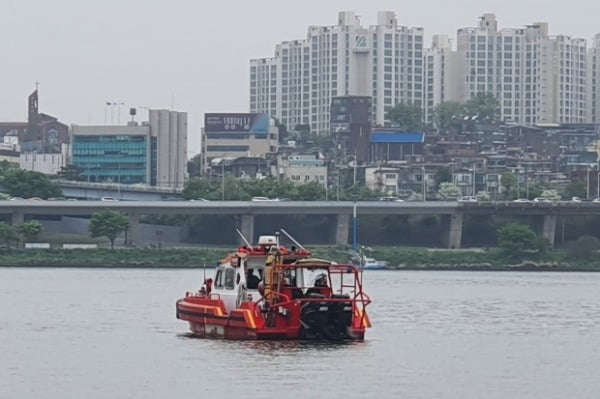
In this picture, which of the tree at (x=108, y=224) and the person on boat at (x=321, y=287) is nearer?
the person on boat at (x=321, y=287)

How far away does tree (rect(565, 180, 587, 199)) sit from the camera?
17425 cm

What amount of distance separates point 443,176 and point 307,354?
144254 mm

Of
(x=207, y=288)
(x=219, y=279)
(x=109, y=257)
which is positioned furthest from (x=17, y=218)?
(x=219, y=279)

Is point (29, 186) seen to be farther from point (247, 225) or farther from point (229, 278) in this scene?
point (229, 278)

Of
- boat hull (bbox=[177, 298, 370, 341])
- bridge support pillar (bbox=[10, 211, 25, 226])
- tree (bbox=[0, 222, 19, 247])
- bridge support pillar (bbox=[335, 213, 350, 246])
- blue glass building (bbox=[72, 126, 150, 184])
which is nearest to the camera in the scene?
boat hull (bbox=[177, 298, 370, 341])

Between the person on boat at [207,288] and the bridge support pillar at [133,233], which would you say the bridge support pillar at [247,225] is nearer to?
the bridge support pillar at [133,233]

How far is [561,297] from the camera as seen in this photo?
84312 millimetres

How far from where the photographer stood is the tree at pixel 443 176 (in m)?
190

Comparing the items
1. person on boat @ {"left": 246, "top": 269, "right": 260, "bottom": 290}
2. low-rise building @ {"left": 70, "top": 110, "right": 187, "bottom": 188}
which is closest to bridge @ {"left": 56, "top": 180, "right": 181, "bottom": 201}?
low-rise building @ {"left": 70, "top": 110, "right": 187, "bottom": 188}

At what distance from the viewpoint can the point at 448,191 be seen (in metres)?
182

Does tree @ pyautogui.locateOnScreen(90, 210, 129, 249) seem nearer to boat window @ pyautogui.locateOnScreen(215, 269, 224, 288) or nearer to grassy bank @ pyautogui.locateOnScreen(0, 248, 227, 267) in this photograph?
grassy bank @ pyautogui.locateOnScreen(0, 248, 227, 267)

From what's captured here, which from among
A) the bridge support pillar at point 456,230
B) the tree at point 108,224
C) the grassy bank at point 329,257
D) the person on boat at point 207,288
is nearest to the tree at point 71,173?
the tree at point 108,224

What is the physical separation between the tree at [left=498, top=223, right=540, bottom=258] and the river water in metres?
50.6

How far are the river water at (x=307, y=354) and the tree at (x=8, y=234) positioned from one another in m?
49.7
